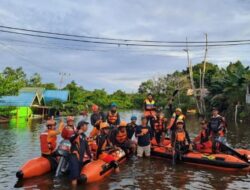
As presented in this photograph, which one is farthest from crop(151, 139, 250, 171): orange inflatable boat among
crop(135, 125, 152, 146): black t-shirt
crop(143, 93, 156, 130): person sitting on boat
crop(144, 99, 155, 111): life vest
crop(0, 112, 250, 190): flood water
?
crop(144, 99, 155, 111): life vest

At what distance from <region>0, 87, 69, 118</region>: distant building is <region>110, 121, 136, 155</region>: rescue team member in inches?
Result: 1037

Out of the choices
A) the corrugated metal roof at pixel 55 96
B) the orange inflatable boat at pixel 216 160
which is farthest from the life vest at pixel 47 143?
the corrugated metal roof at pixel 55 96

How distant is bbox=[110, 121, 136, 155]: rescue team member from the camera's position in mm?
14837

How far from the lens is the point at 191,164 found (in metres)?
14.0

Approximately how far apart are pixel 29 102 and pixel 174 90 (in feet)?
89.2

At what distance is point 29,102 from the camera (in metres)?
43.2

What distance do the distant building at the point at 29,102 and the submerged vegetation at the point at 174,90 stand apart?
176 centimetres

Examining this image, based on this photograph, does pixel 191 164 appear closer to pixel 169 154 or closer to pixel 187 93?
pixel 169 154

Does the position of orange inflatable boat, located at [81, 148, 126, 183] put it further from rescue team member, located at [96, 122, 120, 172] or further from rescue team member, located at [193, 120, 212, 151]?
rescue team member, located at [193, 120, 212, 151]

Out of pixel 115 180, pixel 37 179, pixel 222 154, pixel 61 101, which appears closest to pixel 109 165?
pixel 115 180

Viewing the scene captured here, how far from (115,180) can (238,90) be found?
91.7ft

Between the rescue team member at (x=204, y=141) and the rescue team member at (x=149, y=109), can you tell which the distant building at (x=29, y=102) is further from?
the rescue team member at (x=204, y=141)

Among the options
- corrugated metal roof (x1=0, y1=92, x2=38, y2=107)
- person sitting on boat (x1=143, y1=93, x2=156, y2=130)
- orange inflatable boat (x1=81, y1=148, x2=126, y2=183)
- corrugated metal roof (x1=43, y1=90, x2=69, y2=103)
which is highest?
corrugated metal roof (x1=43, y1=90, x2=69, y2=103)

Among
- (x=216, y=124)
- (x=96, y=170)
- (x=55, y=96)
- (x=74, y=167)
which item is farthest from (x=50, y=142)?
(x=55, y=96)
